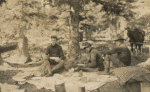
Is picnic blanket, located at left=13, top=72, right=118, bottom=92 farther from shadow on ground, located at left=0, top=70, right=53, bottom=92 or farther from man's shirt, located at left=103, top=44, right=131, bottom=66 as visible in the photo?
man's shirt, located at left=103, top=44, right=131, bottom=66

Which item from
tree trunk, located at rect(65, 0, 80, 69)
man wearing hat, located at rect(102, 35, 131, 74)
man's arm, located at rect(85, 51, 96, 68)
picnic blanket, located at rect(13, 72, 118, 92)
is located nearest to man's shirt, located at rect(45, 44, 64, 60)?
tree trunk, located at rect(65, 0, 80, 69)

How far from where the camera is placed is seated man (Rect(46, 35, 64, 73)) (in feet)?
13.0

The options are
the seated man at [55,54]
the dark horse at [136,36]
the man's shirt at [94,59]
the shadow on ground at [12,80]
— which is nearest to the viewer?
the shadow on ground at [12,80]

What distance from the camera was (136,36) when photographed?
371 cm

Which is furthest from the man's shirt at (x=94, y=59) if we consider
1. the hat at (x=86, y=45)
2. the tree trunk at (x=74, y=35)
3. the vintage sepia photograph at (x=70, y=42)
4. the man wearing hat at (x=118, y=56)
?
the tree trunk at (x=74, y=35)

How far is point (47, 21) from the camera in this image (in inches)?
163

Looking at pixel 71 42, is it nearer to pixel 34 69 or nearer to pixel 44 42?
pixel 44 42

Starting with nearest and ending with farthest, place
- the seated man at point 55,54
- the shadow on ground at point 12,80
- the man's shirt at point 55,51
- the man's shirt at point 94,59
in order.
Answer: the shadow on ground at point 12,80 → the man's shirt at point 94,59 → the seated man at point 55,54 → the man's shirt at point 55,51

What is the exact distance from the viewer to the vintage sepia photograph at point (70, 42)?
354 cm

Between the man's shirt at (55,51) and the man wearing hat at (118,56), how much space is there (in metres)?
1.23

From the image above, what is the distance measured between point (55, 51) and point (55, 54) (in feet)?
0.31

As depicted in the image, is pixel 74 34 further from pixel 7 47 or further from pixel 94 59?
pixel 7 47

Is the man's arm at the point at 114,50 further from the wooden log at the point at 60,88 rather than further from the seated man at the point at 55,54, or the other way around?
the wooden log at the point at 60,88

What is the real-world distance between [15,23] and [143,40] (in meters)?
3.45
